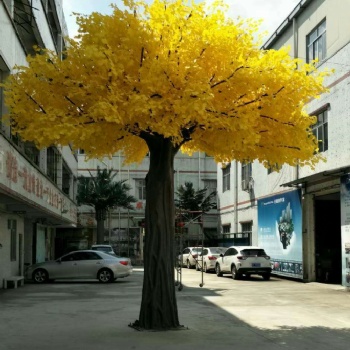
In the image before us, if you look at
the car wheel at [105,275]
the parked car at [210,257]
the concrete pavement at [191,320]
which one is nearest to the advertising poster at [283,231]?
the parked car at [210,257]

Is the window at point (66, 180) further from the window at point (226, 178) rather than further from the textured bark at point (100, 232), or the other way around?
the window at point (226, 178)

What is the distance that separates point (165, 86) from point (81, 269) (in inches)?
666

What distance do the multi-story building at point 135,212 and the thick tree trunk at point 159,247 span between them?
35.6 m

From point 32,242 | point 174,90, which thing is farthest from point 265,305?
point 32,242

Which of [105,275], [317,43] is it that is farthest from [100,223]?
[317,43]

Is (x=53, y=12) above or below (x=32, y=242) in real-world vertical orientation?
above

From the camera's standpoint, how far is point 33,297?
18.3m

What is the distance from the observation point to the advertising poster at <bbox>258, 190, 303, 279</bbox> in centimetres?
2619

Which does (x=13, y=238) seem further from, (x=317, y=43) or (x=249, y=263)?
(x=317, y=43)

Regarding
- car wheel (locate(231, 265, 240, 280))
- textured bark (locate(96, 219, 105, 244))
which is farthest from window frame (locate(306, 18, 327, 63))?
textured bark (locate(96, 219, 105, 244))

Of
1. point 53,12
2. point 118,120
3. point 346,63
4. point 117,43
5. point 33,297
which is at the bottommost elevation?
point 33,297

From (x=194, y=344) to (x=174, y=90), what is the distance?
412cm

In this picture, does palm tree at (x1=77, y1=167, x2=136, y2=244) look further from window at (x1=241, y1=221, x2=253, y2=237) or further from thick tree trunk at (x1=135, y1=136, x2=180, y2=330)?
thick tree trunk at (x1=135, y1=136, x2=180, y2=330)

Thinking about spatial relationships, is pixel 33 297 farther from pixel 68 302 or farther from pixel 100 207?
pixel 100 207
